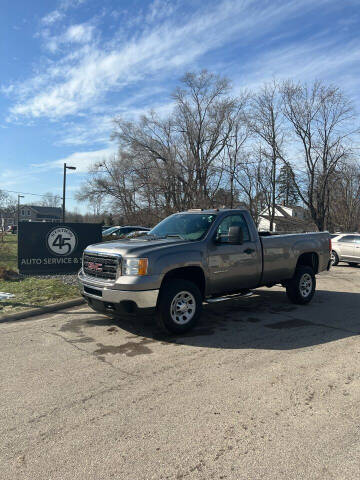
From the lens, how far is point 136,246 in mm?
5453

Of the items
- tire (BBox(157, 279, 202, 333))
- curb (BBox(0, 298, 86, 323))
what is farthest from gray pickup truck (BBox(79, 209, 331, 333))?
curb (BBox(0, 298, 86, 323))

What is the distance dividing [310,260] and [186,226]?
3.36m

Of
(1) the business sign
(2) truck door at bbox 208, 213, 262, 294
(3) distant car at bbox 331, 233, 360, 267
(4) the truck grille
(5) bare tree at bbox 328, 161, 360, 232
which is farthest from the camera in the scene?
(5) bare tree at bbox 328, 161, 360, 232

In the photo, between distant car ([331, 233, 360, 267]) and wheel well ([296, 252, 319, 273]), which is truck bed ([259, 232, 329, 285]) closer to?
wheel well ([296, 252, 319, 273])

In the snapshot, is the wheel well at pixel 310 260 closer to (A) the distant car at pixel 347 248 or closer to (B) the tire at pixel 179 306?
(B) the tire at pixel 179 306

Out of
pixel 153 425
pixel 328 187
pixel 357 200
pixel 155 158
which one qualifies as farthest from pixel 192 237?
pixel 357 200

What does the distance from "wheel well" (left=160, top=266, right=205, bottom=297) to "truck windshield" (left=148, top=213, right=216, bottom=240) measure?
567mm

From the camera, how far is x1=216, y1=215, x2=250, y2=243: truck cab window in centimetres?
613

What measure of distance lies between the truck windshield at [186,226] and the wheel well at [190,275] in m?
0.57

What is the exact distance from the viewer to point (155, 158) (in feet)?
105

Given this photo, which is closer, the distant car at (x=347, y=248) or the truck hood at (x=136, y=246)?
the truck hood at (x=136, y=246)

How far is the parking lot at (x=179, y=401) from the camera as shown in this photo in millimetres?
2631

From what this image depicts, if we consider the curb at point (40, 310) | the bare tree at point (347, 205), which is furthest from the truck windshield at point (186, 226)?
the bare tree at point (347, 205)

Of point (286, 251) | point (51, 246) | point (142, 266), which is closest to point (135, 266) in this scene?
point (142, 266)
